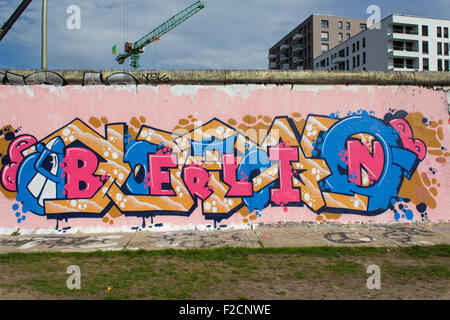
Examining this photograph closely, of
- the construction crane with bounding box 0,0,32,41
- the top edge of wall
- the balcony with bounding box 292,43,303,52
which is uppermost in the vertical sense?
the balcony with bounding box 292,43,303,52

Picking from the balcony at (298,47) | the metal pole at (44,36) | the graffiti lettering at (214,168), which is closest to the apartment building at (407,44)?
the balcony at (298,47)

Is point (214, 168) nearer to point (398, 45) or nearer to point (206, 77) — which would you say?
point (206, 77)

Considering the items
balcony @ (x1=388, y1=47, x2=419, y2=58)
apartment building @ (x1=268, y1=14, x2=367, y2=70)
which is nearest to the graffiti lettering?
balcony @ (x1=388, y1=47, x2=419, y2=58)

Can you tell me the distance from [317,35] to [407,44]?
19353 mm

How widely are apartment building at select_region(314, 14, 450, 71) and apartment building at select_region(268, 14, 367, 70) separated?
14.0 meters

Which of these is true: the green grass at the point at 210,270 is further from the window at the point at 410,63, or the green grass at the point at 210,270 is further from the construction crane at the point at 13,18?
the window at the point at 410,63

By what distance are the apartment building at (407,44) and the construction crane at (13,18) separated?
184ft

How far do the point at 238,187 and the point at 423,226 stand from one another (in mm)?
4090

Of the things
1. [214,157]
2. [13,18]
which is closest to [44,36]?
[214,157]

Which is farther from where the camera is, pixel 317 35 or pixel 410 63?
pixel 317 35

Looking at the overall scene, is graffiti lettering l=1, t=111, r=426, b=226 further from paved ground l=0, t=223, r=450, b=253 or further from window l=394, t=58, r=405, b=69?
window l=394, t=58, r=405, b=69

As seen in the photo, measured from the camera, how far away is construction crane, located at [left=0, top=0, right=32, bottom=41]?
11398mm

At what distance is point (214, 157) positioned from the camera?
24.4 feet

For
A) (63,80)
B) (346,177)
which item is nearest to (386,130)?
(346,177)
